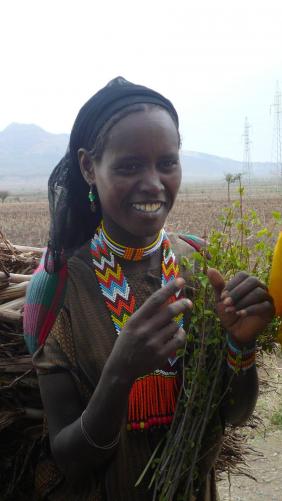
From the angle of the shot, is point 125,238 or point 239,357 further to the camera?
point 125,238

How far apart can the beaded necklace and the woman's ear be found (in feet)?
0.54

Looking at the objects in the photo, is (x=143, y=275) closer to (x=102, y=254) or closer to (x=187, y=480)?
(x=102, y=254)

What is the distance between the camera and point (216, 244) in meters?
1.65

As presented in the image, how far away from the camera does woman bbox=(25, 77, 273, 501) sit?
1531 millimetres

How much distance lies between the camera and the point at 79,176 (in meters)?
1.87

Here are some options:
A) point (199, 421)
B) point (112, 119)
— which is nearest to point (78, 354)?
point (199, 421)

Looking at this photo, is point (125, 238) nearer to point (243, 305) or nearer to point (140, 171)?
point (140, 171)

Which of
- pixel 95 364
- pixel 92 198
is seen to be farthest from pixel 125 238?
pixel 95 364

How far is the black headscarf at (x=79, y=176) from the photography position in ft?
5.52

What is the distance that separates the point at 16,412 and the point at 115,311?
593mm

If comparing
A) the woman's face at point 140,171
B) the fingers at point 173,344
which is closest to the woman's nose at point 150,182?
the woman's face at point 140,171

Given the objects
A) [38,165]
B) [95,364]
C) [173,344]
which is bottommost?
[95,364]

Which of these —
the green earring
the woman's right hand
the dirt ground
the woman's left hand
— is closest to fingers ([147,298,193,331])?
the woman's right hand

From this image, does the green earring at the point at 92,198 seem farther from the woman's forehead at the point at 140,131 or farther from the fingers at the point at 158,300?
the fingers at the point at 158,300
